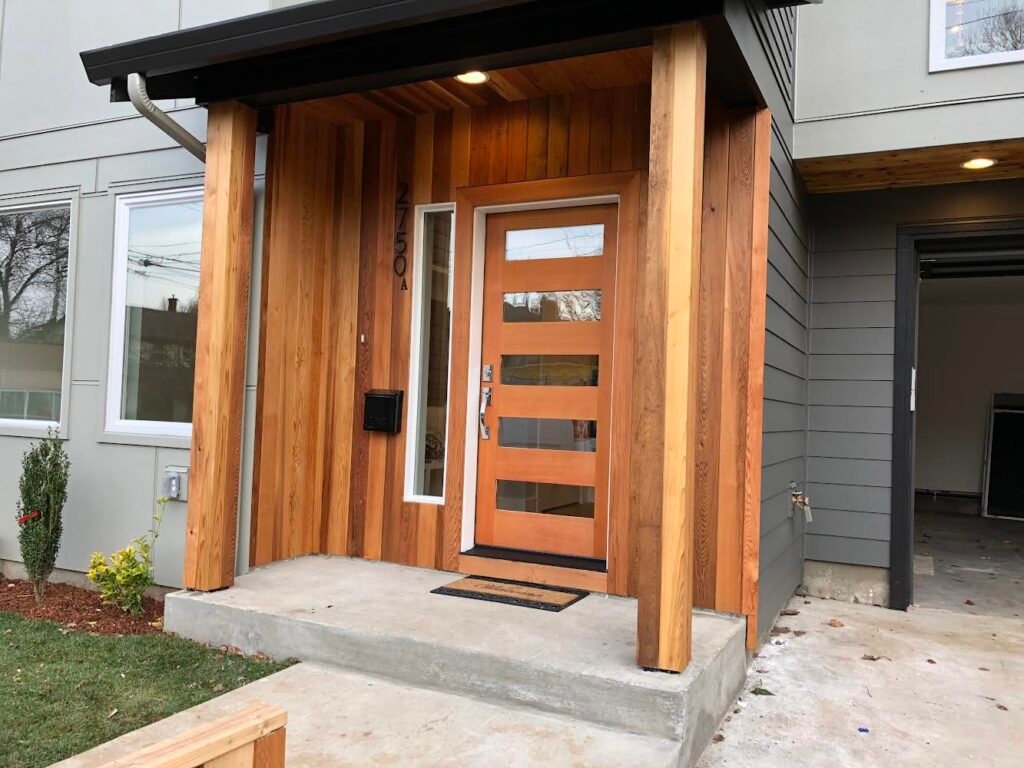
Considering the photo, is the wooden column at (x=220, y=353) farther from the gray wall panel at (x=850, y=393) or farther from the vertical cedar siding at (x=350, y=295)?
the gray wall panel at (x=850, y=393)

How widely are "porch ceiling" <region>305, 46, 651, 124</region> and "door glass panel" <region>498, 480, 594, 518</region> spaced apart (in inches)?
79.5

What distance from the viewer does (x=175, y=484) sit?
413cm

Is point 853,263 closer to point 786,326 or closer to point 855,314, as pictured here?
point 855,314

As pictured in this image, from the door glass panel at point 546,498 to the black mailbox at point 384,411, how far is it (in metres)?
0.68

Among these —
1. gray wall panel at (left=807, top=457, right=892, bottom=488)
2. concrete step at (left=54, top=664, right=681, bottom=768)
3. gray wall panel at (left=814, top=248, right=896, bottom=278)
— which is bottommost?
concrete step at (left=54, top=664, right=681, bottom=768)

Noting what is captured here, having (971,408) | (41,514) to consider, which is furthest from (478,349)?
(971,408)

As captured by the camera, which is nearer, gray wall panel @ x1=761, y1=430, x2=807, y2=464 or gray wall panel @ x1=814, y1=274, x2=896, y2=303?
gray wall panel @ x1=761, y1=430, x2=807, y2=464

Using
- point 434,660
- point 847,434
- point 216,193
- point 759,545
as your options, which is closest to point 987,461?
point 847,434

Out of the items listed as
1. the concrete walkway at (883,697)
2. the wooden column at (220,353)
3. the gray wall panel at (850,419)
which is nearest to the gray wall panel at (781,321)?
the gray wall panel at (850,419)

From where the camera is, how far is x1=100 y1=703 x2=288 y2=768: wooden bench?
1395 millimetres

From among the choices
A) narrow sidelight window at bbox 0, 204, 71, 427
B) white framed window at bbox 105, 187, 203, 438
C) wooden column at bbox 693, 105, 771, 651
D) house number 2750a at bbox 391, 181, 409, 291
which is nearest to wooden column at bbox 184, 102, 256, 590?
white framed window at bbox 105, 187, 203, 438

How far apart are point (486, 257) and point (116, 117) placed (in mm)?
2481

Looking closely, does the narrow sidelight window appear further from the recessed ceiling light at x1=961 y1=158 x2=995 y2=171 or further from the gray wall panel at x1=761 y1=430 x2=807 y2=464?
the recessed ceiling light at x1=961 y1=158 x2=995 y2=171

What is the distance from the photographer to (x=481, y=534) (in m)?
4.09
